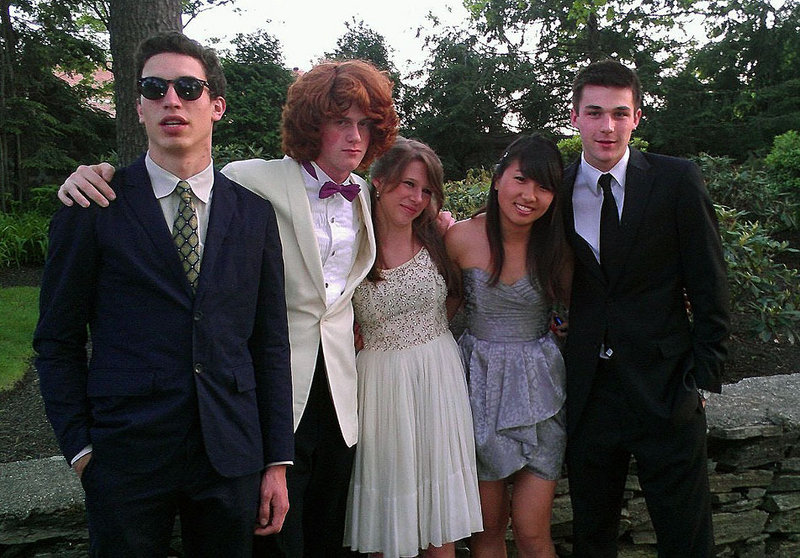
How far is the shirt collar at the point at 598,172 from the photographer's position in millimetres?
2422

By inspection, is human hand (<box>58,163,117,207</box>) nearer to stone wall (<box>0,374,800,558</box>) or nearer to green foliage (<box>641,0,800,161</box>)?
stone wall (<box>0,374,800,558</box>)

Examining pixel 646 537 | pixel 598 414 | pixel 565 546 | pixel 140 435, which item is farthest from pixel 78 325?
pixel 646 537

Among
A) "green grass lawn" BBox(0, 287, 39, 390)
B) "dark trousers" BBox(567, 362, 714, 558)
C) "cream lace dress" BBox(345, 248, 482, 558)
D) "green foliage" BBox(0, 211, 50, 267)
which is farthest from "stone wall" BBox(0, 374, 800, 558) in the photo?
"green foliage" BBox(0, 211, 50, 267)

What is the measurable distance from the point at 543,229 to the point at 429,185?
1.66ft

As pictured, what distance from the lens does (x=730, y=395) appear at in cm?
316

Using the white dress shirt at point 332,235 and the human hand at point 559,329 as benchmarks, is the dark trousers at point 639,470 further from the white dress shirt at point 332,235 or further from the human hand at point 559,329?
the white dress shirt at point 332,235

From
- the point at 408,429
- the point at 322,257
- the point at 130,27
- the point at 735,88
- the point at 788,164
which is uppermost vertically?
the point at 735,88

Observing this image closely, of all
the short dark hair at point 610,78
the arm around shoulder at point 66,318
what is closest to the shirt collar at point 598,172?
the short dark hair at point 610,78

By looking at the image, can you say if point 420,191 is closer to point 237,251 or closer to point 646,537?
point 237,251

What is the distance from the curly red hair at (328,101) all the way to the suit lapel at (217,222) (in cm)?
46

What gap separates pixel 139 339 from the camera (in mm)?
1720

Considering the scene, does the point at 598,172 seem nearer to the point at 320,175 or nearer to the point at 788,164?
the point at 320,175

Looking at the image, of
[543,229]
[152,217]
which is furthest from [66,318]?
[543,229]

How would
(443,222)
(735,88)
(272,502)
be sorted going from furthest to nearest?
(735,88) → (443,222) → (272,502)
